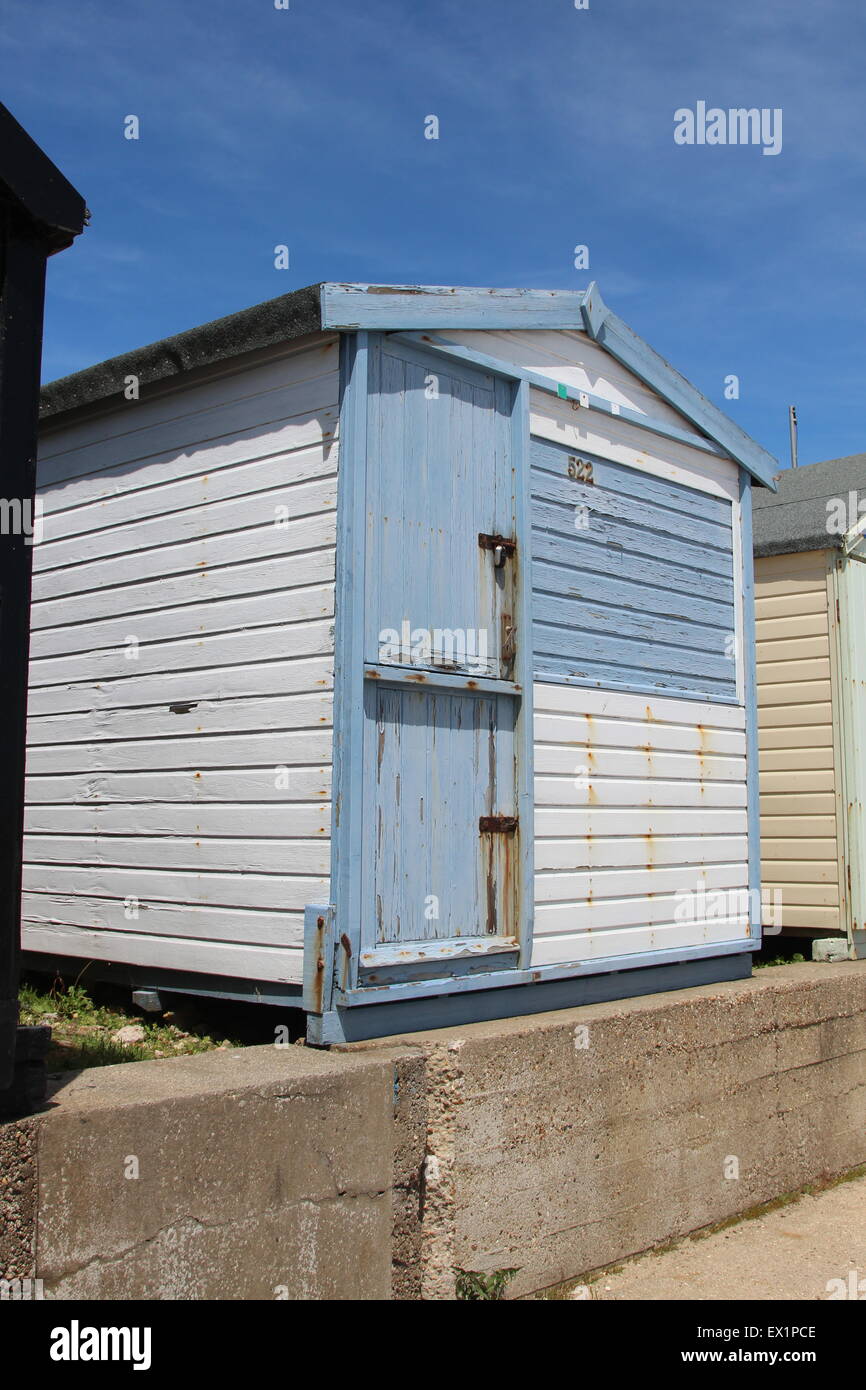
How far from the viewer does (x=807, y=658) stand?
8734 millimetres

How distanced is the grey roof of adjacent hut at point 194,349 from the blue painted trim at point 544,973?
9.02 ft

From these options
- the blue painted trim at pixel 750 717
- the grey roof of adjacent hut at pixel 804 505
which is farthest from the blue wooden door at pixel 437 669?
the grey roof of adjacent hut at pixel 804 505

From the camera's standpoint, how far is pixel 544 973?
5.86m

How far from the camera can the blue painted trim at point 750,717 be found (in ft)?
24.3

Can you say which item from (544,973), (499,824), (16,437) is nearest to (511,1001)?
(544,973)

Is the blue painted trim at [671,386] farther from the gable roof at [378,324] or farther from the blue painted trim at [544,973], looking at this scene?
the blue painted trim at [544,973]

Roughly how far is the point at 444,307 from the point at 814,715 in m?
4.43

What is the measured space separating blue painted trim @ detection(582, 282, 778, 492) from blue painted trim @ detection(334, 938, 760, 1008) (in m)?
2.91

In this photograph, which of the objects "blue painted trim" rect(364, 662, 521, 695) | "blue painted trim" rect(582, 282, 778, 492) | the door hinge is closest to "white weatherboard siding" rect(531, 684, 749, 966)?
"blue painted trim" rect(364, 662, 521, 695)

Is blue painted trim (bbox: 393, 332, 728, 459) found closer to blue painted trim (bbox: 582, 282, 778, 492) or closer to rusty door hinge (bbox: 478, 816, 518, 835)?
blue painted trim (bbox: 582, 282, 778, 492)

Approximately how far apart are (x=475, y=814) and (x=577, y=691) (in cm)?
99

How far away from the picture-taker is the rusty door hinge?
5.65 metres

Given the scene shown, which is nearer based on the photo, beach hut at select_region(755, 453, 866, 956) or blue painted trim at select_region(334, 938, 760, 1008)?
blue painted trim at select_region(334, 938, 760, 1008)
